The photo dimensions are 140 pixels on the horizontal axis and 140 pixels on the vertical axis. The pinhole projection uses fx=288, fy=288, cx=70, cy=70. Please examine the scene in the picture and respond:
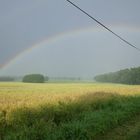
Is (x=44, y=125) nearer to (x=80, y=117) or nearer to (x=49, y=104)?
(x=80, y=117)

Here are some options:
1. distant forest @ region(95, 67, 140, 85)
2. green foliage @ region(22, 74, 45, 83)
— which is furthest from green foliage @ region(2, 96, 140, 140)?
distant forest @ region(95, 67, 140, 85)

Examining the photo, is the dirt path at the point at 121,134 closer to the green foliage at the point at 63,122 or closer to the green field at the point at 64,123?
the green field at the point at 64,123

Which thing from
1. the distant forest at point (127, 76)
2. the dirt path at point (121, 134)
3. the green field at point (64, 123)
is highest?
the distant forest at point (127, 76)

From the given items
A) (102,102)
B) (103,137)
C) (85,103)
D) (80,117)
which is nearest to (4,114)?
(80,117)

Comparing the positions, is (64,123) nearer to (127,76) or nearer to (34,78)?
(34,78)

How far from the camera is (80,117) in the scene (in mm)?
12594

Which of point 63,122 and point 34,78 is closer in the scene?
point 63,122

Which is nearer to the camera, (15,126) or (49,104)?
(15,126)

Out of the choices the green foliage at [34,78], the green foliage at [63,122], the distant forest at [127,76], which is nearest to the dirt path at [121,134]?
the green foliage at [63,122]

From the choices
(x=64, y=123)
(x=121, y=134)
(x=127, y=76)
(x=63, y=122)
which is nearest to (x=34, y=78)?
(x=127, y=76)

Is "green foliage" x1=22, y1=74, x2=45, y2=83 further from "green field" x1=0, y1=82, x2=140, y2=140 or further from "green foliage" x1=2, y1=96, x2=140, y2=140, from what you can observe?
"green field" x1=0, y1=82, x2=140, y2=140

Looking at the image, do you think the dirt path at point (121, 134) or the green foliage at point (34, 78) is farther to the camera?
the green foliage at point (34, 78)

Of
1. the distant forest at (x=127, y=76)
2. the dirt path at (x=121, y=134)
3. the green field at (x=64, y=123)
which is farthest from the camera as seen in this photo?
the distant forest at (x=127, y=76)

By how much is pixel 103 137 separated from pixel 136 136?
1.19 m
